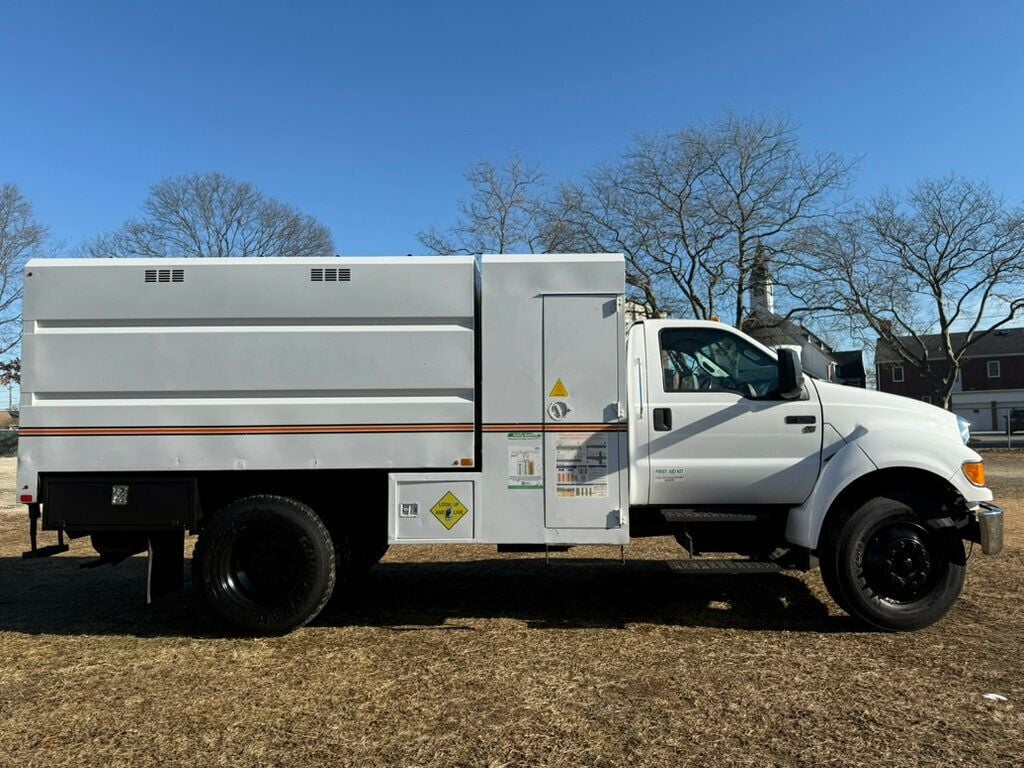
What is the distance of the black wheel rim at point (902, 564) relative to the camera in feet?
17.4

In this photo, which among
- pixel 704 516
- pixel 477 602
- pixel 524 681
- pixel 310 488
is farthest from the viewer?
pixel 477 602

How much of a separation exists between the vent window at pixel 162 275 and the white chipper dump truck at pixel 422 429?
2cm

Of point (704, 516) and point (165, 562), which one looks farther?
point (165, 562)

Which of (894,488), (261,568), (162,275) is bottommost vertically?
(261,568)

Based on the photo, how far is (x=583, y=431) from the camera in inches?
212

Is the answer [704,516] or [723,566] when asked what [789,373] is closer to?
[704,516]

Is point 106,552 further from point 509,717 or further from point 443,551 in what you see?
point 443,551

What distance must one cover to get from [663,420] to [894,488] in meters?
1.82

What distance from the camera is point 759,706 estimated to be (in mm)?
4012

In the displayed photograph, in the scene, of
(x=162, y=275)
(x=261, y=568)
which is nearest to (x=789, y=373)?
(x=261, y=568)

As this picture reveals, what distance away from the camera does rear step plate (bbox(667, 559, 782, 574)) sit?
17.1 ft

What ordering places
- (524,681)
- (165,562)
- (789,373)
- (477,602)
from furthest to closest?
(477,602), (165,562), (789,373), (524,681)

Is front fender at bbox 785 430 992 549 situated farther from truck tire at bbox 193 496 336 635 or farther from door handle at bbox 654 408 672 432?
truck tire at bbox 193 496 336 635

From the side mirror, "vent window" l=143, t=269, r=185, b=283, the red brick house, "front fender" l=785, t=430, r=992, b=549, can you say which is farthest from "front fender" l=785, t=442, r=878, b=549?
the red brick house
